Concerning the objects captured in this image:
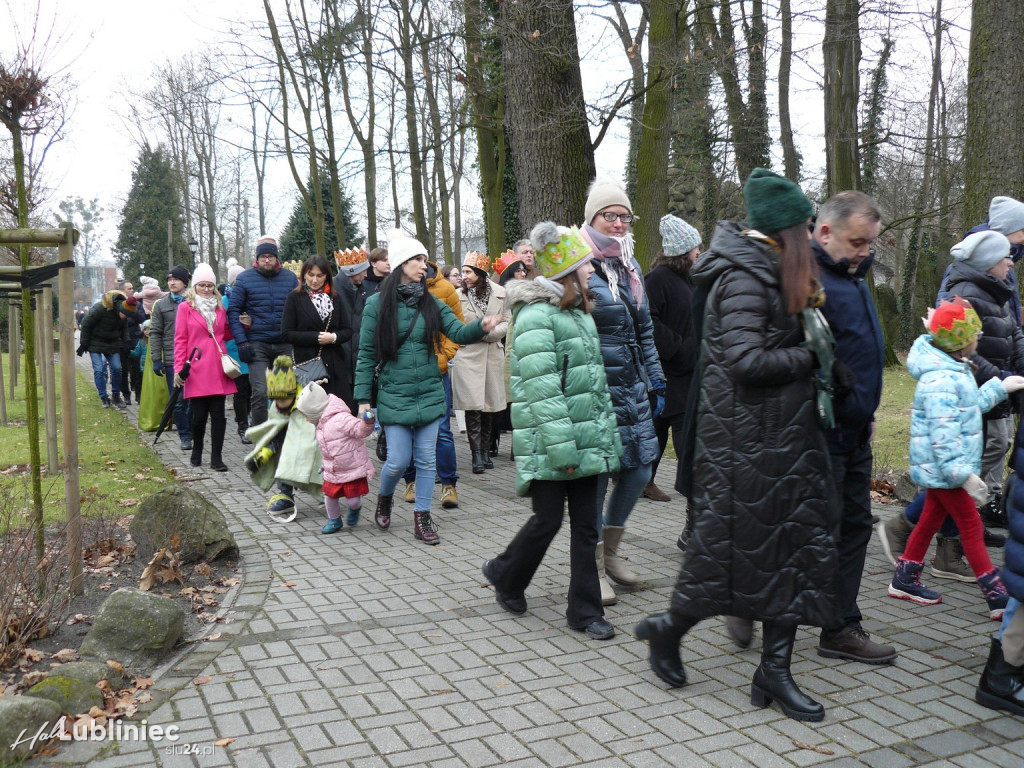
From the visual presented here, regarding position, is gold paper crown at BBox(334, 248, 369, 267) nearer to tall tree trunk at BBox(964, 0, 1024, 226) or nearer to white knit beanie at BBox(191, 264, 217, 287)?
white knit beanie at BBox(191, 264, 217, 287)

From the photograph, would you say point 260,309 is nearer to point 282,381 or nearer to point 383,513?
point 282,381

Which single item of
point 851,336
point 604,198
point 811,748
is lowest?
point 811,748

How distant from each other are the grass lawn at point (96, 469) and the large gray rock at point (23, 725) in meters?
1.78

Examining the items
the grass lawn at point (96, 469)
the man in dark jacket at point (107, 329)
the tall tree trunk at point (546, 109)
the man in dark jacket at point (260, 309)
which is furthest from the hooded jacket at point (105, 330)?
the tall tree trunk at point (546, 109)

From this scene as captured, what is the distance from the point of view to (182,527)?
6.20 meters

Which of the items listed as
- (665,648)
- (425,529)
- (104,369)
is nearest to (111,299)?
(104,369)

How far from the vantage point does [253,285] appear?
33.8 feet

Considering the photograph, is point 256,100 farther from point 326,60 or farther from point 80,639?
point 80,639

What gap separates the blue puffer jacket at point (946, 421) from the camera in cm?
501

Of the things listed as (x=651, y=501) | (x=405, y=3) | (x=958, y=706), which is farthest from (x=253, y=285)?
(x=405, y=3)

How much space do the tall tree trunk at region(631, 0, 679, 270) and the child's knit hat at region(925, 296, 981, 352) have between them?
7.46 metres

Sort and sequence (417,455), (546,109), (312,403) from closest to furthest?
(417,455) → (312,403) → (546,109)

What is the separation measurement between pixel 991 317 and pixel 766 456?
109 inches

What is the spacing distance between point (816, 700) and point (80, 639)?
353 centimetres
